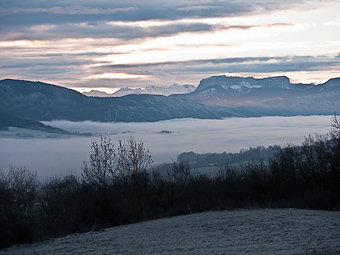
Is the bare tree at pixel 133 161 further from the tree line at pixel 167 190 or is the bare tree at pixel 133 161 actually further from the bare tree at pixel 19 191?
the bare tree at pixel 19 191

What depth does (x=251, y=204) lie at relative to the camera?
121ft

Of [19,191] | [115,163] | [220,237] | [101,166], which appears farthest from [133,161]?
[220,237]

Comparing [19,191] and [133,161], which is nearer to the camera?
[133,161]

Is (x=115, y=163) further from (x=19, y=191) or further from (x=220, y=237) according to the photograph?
(x=220, y=237)

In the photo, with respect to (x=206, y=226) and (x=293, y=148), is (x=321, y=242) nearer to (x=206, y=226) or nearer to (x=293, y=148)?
(x=206, y=226)

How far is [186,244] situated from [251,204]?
46.5 ft

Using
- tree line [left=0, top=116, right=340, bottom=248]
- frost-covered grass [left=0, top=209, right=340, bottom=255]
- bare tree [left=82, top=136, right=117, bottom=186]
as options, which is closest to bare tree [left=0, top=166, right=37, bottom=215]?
tree line [left=0, top=116, right=340, bottom=248]

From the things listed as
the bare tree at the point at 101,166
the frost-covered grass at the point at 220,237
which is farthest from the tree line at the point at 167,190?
the frost-covered grass at the point at 220,237

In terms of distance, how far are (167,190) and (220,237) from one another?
686 inches

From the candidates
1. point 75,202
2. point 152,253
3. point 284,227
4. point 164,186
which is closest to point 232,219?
point 284,227

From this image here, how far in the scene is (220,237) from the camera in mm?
24625

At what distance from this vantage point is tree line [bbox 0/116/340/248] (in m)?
37.0

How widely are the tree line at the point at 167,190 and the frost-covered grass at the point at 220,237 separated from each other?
453 cm

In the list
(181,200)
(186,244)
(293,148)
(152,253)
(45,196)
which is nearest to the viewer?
(152,253)
